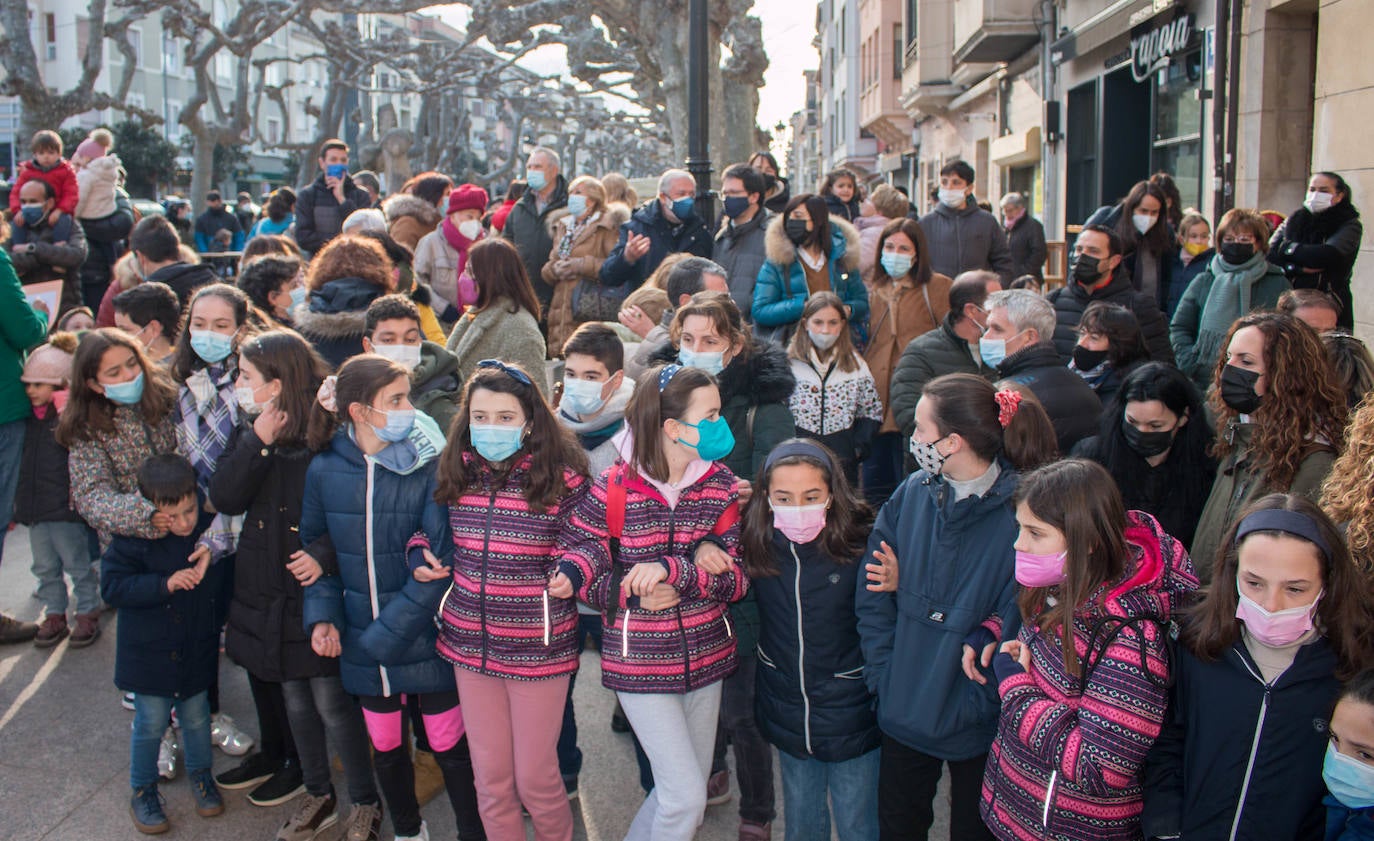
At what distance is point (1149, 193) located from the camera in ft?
24.2

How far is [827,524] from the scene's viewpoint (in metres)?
3.41

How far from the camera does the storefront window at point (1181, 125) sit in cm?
1144

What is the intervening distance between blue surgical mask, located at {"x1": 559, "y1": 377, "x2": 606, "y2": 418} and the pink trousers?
102cm

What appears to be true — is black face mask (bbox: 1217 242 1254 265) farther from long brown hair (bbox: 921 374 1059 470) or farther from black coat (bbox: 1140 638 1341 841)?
black coat (bbox: 1140 638 1341 841)

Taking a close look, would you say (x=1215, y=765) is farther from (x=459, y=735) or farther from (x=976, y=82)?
(x=976, y=82)

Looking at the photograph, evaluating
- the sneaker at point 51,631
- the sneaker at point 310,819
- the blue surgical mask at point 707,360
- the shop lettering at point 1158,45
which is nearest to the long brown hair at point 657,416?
the blue surgical mask at point 707,360

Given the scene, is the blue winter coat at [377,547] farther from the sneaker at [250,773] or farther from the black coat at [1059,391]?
the black coat at [1059,391]

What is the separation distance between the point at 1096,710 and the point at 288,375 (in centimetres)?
292

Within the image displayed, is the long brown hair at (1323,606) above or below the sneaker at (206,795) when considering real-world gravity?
above

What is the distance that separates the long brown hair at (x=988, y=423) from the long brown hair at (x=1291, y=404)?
0.67 meters

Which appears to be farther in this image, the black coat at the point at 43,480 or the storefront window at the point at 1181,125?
the storefront window at the point at 1181,125

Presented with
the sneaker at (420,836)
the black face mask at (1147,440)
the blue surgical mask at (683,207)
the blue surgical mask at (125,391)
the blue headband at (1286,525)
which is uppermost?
the blue surgical mask at (683,207)

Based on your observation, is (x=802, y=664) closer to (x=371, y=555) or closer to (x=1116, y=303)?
(x=371, y=555)

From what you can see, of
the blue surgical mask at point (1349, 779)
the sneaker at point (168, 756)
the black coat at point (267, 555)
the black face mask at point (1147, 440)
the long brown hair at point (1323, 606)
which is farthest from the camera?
the sneaker at point (168, 756)
